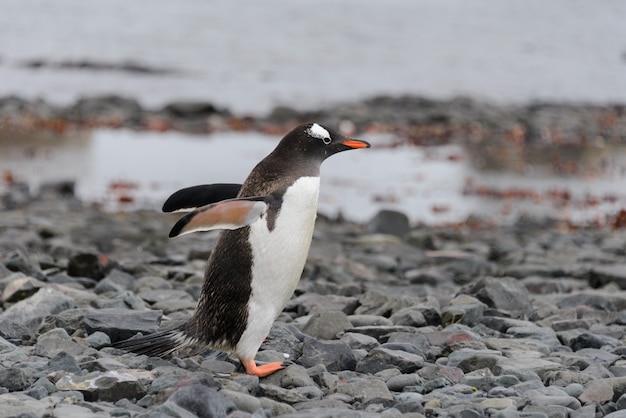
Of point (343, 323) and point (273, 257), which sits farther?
point (343, 323)

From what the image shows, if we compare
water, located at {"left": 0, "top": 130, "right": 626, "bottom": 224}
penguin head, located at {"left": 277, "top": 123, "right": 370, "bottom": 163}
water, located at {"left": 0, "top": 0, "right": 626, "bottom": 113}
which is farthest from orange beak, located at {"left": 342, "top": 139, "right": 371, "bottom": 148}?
water, located at {"left": 0, "top": 0, "right": 626, "bottom": 113}

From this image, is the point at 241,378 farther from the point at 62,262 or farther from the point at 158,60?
the point at 158,60

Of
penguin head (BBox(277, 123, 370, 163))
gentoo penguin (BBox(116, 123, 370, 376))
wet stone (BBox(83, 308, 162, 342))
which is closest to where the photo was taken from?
gentoo penguin (BBox(116, 123, 370, 376))

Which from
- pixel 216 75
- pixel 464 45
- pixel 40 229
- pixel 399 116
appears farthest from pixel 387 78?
pixel 40 229

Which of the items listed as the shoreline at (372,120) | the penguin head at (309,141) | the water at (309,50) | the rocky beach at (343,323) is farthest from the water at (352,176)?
the water at (309,50)

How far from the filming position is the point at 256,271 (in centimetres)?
462

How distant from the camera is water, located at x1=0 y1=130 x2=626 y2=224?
44.4 ft

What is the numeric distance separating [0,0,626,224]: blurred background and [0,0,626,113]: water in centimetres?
18

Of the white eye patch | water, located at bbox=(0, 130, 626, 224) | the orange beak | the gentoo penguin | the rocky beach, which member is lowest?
water, located at bbox=(0, 130, 626, 224)

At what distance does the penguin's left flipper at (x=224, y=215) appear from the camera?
13.5 ft

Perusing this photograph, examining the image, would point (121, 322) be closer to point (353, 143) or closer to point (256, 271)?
point (256, 271)

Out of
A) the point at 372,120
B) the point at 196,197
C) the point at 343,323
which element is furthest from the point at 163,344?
the point at 372,120

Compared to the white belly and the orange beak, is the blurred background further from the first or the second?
the white belly

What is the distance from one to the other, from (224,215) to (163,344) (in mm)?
810
